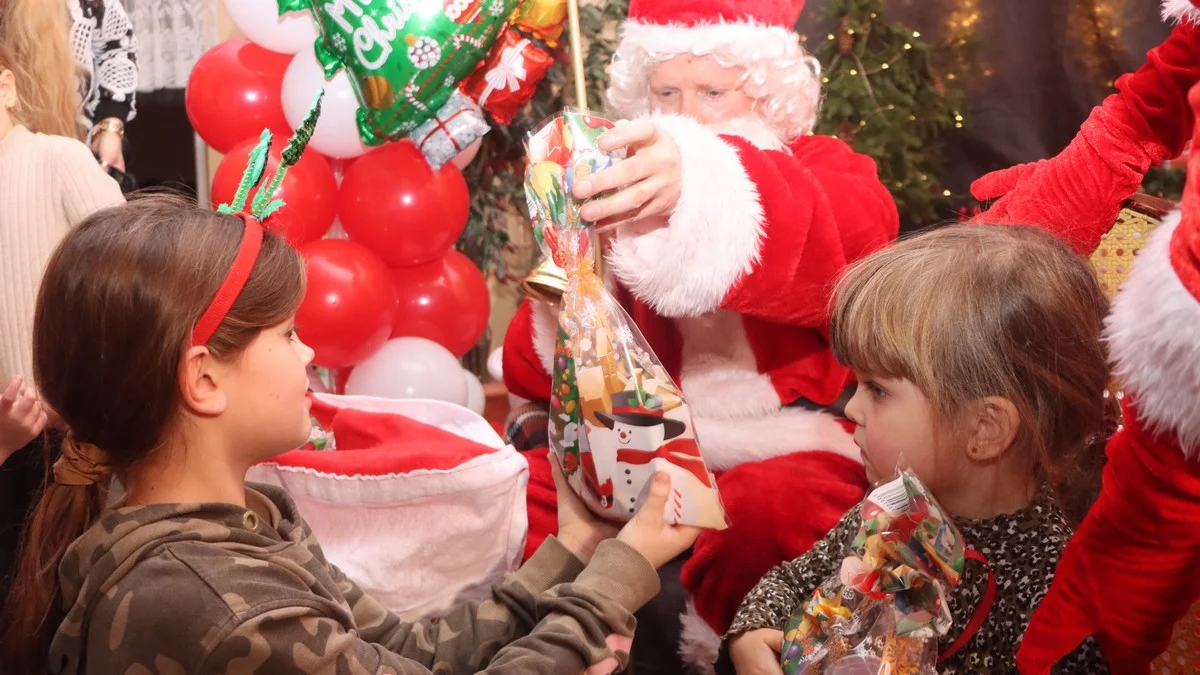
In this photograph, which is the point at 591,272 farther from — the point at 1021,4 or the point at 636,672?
the point at 1021,4

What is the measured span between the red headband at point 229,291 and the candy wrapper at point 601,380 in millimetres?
428

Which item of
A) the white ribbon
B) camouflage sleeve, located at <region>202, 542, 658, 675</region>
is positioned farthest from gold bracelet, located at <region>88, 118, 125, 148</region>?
camouflage sleeve, located at <region>202, 542, 658, 675</region>

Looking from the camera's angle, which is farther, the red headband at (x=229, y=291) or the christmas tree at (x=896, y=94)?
the christmas tree at (x=896, y=94)

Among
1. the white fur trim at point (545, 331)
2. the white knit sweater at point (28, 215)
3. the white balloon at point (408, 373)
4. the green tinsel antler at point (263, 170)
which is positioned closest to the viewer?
the green tinsel antler at point (263, 170)

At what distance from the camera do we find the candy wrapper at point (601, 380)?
1479 mm

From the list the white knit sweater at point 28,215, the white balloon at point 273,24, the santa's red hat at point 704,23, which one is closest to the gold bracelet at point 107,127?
the white balloon at point 273,24

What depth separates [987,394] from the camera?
136 centimetres

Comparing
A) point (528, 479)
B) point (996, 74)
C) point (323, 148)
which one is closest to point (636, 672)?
point (528, 479)

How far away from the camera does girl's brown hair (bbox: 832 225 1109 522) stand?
4.48ft

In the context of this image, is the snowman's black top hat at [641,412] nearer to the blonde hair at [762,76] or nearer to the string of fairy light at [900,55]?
the blonde hair at [762,76]

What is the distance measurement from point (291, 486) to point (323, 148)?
5.16 feet

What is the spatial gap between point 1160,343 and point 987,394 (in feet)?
1.35

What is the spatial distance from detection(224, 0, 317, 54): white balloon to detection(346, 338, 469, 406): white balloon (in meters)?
0.91

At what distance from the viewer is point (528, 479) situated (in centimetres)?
193
